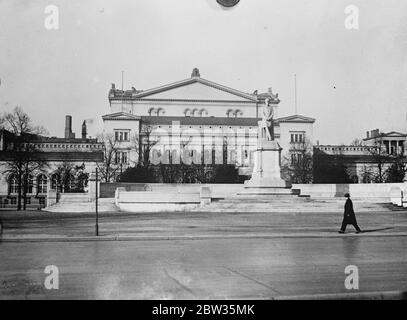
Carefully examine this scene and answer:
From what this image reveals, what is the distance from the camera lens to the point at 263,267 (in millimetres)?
10367

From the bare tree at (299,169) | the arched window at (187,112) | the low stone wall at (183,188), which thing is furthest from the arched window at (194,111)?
the low stone wall at (183,188)

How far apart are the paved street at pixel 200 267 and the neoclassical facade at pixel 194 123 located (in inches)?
2370

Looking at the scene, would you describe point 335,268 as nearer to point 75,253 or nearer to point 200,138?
point 75,253

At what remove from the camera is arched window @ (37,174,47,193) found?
81.6m

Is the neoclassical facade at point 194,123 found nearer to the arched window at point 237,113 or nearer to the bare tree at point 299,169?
the arched window at point 237,113

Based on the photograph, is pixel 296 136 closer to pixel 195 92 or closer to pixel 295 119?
pixel 295 119

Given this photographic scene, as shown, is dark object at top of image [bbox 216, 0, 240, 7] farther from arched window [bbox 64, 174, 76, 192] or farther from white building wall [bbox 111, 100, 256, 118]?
white building wall [bbox 111, 100, 256, 118]

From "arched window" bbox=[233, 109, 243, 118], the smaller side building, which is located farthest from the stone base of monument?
"arched window" bbox=[233, 109, 243, 118]

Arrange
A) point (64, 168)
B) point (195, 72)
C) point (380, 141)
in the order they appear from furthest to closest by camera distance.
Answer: point (195, 72)
point (380, 141)
point (64, 168)

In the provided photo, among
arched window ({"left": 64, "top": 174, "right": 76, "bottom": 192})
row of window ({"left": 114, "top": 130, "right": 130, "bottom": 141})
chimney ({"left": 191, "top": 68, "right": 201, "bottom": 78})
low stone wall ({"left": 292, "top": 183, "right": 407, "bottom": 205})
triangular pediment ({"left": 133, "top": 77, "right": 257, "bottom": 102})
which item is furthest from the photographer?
chimney ({"left": 191, "top": 68, "right": 201, "bottom": 78})

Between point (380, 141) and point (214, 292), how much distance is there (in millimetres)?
84222

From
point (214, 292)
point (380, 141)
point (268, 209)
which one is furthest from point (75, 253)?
point (380, 141)

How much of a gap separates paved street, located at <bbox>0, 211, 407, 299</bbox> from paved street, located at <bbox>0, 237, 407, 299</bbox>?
2 centimetres

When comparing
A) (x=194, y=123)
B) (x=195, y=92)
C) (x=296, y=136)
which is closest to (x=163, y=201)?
(x=194, y=123)
